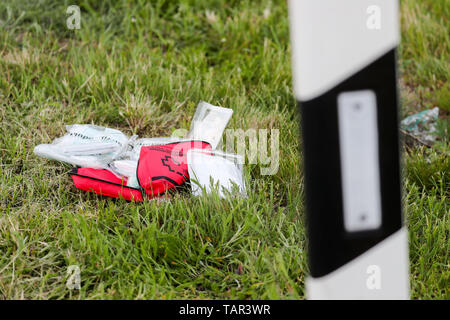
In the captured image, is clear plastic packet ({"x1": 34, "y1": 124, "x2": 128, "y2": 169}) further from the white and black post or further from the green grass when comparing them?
the white and black post

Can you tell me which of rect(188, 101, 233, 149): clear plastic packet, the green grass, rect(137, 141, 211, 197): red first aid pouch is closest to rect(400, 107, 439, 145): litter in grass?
the green grass

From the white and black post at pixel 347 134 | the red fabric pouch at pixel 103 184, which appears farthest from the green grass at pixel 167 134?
the white and black post at pixel 347 134

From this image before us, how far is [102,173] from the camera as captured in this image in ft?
6.84

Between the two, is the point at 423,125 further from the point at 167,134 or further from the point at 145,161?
the point at 145,161

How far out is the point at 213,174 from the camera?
2068 millimetres

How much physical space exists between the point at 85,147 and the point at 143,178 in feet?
1.13

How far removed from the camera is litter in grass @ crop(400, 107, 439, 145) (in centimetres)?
265

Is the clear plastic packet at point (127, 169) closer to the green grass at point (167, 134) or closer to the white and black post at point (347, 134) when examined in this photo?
the green grass at point (167, 134)

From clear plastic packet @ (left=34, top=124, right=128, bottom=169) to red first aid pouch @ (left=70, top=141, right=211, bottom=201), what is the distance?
79mm

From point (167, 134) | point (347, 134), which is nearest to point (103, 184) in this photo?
point (167, 134)

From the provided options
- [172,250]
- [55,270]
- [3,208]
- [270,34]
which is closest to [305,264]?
[172,250]
